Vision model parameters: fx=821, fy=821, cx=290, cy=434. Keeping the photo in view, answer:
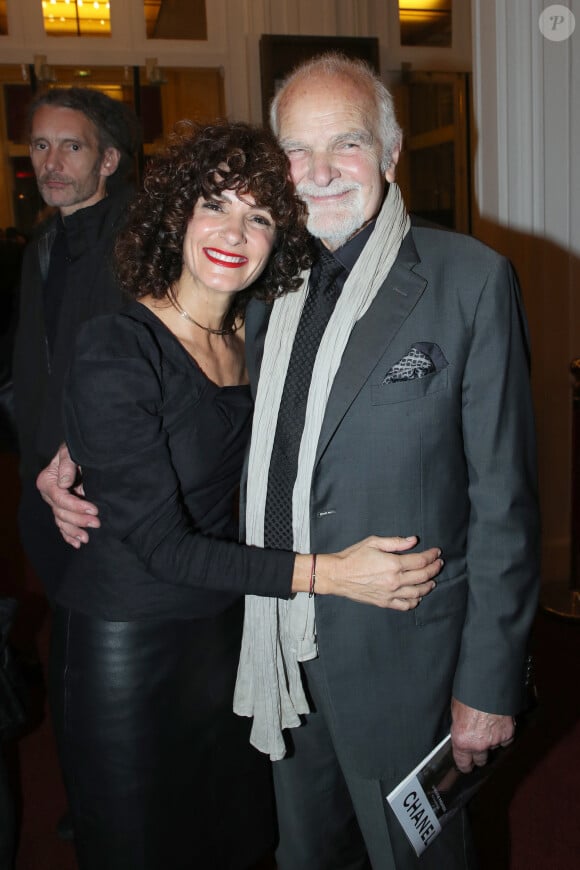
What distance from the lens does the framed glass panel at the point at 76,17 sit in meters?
6.66

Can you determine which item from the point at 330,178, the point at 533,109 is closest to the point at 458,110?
the point at 533,109

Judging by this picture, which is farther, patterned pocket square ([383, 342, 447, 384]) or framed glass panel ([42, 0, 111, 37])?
Answer: framed glass panel ([42, 0, 111, 37])

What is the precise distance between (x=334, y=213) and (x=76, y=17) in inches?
245

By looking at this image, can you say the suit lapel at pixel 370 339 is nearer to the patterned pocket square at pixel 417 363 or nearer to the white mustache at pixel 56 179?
the patterned pocket square at pixel 417 363

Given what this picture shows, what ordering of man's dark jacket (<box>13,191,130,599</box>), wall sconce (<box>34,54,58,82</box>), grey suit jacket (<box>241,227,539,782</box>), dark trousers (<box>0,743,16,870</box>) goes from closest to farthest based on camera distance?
grey suit jacket (<box>241,227,539,782</box>) < dark trousers (<box>0,743,16,870</box>) < man's dark jacket (<box>13,191,130,599</box>) < wall sconce (<box>34,54,58,82</box>)

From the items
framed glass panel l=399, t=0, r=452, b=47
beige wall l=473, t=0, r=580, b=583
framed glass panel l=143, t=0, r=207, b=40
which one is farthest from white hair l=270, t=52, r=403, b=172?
framed glass panel l=399, t=0, r=452, b=47

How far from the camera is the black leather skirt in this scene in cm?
161

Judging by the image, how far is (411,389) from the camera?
1432 millimetres

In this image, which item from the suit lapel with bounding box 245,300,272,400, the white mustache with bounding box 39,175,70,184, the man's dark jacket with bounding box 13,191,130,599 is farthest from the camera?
the white mustache with bounding box 39,175,70,184

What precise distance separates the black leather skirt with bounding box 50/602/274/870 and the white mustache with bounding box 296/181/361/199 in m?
0.88

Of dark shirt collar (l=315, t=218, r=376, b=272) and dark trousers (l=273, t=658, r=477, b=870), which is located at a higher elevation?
dark shirt collar (l=315, t=218, r=376, b=272)

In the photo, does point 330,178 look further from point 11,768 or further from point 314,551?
point 11,768

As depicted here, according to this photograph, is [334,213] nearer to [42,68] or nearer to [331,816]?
[331,816]

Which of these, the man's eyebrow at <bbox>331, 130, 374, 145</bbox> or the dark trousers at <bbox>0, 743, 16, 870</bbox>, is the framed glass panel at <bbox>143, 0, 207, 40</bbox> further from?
the dark trousers at <bbox>0, 743, 16, 870</bbox>
